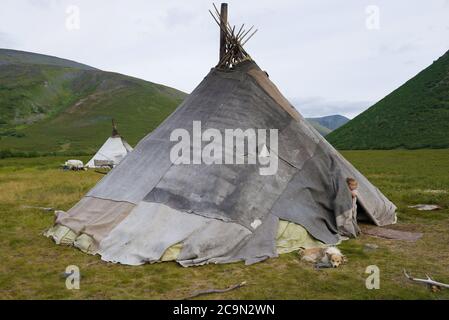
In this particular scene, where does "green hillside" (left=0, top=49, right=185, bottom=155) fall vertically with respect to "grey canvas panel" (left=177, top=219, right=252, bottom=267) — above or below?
above

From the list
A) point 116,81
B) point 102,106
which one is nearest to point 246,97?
point 102,106

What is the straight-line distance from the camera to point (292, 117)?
1057cm

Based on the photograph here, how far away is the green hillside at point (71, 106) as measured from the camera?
7538cm

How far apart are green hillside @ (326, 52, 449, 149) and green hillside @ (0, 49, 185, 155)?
3967cm

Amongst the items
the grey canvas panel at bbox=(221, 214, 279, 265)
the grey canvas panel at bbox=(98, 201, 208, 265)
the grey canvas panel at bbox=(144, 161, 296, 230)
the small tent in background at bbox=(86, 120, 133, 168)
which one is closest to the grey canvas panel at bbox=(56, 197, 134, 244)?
the grey canvas panel at bbox=(98, 201, 208, 265)

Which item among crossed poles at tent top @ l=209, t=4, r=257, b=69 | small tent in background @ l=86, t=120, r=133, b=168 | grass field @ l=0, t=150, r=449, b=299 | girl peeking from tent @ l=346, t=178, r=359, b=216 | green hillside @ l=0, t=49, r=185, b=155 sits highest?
green hillside @ l=0, t=49, r=185, b=155

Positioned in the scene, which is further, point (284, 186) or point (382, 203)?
point (382, 203)

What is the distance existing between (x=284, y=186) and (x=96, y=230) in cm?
436

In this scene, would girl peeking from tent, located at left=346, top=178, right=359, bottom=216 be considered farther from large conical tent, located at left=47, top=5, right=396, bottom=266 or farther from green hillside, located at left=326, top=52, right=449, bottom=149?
green hillside, located at left=326, top=52, right=449, bottom=149

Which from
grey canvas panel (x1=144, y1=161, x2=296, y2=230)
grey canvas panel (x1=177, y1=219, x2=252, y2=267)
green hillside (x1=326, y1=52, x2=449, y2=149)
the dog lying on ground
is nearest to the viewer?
the dog lying on ground

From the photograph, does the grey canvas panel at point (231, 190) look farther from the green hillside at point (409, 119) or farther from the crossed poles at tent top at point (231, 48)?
the green hillside at point (409, 119)

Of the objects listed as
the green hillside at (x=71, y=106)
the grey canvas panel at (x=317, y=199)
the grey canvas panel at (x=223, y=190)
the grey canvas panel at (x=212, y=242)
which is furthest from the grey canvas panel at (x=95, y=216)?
the green hillside at (x=71, y=106)

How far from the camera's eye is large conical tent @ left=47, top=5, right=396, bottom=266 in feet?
26.9

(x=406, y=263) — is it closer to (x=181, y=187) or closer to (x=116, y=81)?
(x=181, y=187)
